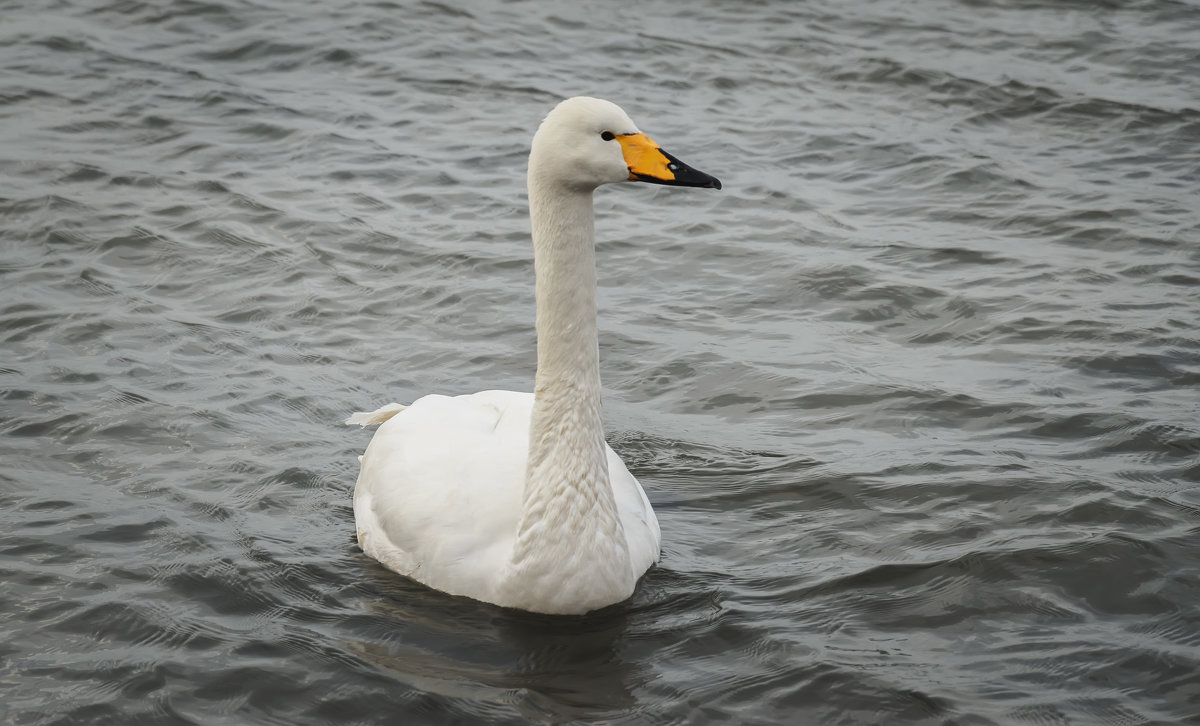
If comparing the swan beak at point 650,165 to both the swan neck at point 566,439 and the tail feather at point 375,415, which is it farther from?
the tail feather at point 375,415

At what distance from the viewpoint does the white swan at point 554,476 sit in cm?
554

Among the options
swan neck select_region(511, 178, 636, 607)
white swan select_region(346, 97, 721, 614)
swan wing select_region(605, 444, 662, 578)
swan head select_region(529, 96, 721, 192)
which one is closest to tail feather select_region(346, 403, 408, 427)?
white swan select_region(346, 97, 721, 614)

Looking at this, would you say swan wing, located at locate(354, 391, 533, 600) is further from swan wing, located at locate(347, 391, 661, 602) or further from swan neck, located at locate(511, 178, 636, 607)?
swan neck, located at locate(511, 178, 636, 607)

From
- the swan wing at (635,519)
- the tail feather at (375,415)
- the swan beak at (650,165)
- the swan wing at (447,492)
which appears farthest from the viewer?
the tail feather at (375,415)

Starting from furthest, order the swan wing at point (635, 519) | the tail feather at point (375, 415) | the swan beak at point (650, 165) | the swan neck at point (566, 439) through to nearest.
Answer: the tail feather at point (375, 415) → the swan wing at point (635, 519) → the swan neck at point (566, 439) → the swan beak at point (650, 165)

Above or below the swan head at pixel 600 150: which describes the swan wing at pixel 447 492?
below

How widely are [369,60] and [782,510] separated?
9.43 m

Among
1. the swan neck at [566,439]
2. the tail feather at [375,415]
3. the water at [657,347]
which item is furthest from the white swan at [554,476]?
the tail feather at [375,415]

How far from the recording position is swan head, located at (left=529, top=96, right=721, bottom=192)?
5492mm

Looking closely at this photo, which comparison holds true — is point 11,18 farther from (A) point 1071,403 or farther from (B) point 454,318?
(A) point 1071,403

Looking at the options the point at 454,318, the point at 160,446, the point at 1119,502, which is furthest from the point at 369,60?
the point at 1119,502

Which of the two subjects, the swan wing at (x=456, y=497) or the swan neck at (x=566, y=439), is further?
the swan wing at (x=456, y=497)

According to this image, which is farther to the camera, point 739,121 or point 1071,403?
point 739,121

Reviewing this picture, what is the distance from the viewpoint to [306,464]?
292 inches
